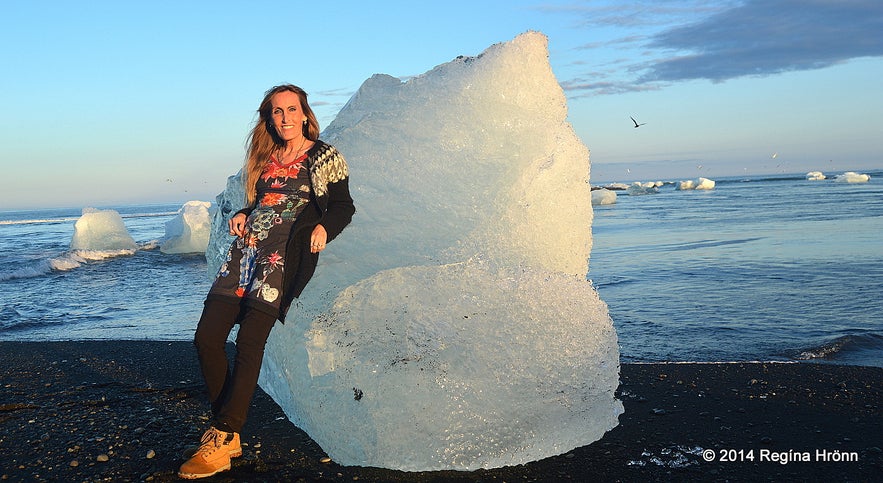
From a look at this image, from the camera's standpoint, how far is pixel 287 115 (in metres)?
3.29

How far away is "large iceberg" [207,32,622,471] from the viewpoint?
3.00 metres

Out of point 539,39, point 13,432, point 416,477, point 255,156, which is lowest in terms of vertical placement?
point 416,477

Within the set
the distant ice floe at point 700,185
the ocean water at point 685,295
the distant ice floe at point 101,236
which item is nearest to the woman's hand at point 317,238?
the ocean water at point 685,295

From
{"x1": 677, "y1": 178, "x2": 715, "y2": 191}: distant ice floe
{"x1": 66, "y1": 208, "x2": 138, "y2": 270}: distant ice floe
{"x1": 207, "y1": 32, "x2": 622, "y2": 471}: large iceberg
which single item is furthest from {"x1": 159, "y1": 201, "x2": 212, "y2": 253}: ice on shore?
{"x1": 677, "y1": 178, "x2": 715, "y2": 191}: distant ice floe

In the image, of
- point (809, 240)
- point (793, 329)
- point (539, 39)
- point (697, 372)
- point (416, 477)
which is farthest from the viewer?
point (809, 240)

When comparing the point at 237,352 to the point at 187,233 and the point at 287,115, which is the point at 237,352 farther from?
the point at 187,233

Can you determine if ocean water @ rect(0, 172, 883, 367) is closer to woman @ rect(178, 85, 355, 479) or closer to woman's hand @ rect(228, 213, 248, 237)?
woman @ rect(178, 85, 355, 479)

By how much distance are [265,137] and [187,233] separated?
15.6 meters

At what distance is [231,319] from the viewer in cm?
310

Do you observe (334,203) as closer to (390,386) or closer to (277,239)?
(277,239)

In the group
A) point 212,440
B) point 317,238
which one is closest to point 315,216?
point 317,238

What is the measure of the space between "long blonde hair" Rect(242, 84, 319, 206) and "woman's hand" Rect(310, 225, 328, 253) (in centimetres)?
47

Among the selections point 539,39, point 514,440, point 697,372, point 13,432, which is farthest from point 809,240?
point 13,432

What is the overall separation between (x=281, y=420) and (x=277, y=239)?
1.15m
